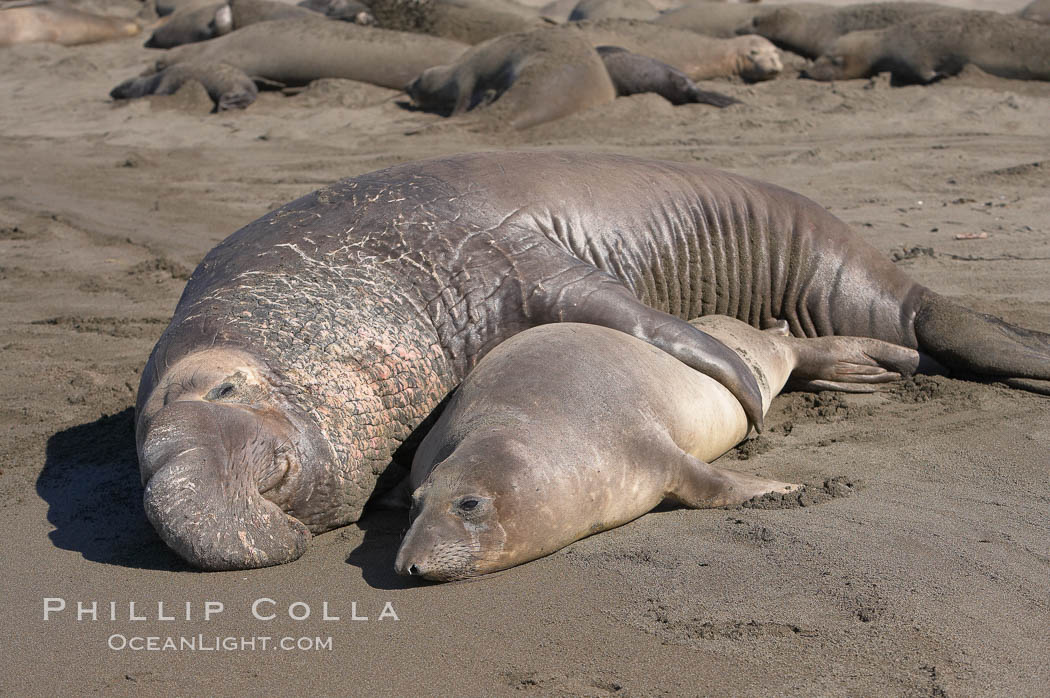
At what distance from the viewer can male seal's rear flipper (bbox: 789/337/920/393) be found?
4.82 metres

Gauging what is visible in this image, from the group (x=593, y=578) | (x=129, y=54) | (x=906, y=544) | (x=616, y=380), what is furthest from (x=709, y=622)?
(x=129, y=54)

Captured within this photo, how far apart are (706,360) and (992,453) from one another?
1089 mm


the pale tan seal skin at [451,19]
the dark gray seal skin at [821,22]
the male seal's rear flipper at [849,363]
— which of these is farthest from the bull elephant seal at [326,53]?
the male seal's rear flipper at [849,363]

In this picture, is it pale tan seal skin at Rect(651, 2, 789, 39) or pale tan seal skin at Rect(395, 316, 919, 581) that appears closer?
pale tan seal skin at Rect(395, 316, 919, 581)

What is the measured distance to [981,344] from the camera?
484 cm

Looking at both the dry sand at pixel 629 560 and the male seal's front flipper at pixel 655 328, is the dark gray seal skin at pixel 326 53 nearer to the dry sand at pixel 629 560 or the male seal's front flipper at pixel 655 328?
the dry sand at pixel 629 560

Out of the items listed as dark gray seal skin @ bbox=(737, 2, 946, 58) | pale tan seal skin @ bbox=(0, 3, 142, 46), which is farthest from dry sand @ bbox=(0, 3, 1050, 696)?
pale tan seal skin @ bbox=(0, 3, 142, 46)

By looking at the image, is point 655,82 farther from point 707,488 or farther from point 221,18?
point 707,488

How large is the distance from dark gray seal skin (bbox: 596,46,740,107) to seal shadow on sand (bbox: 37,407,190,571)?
7.66 meters

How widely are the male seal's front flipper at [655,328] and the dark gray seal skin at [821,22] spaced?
10525 millimetres

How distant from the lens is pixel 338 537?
3.44 metres

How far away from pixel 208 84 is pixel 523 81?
461 cm

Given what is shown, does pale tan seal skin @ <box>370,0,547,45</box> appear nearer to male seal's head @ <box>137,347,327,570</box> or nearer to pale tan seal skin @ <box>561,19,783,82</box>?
pale tan seal skin @ <box>561,19,783,82</box>

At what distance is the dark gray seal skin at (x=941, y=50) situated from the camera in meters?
11.2
